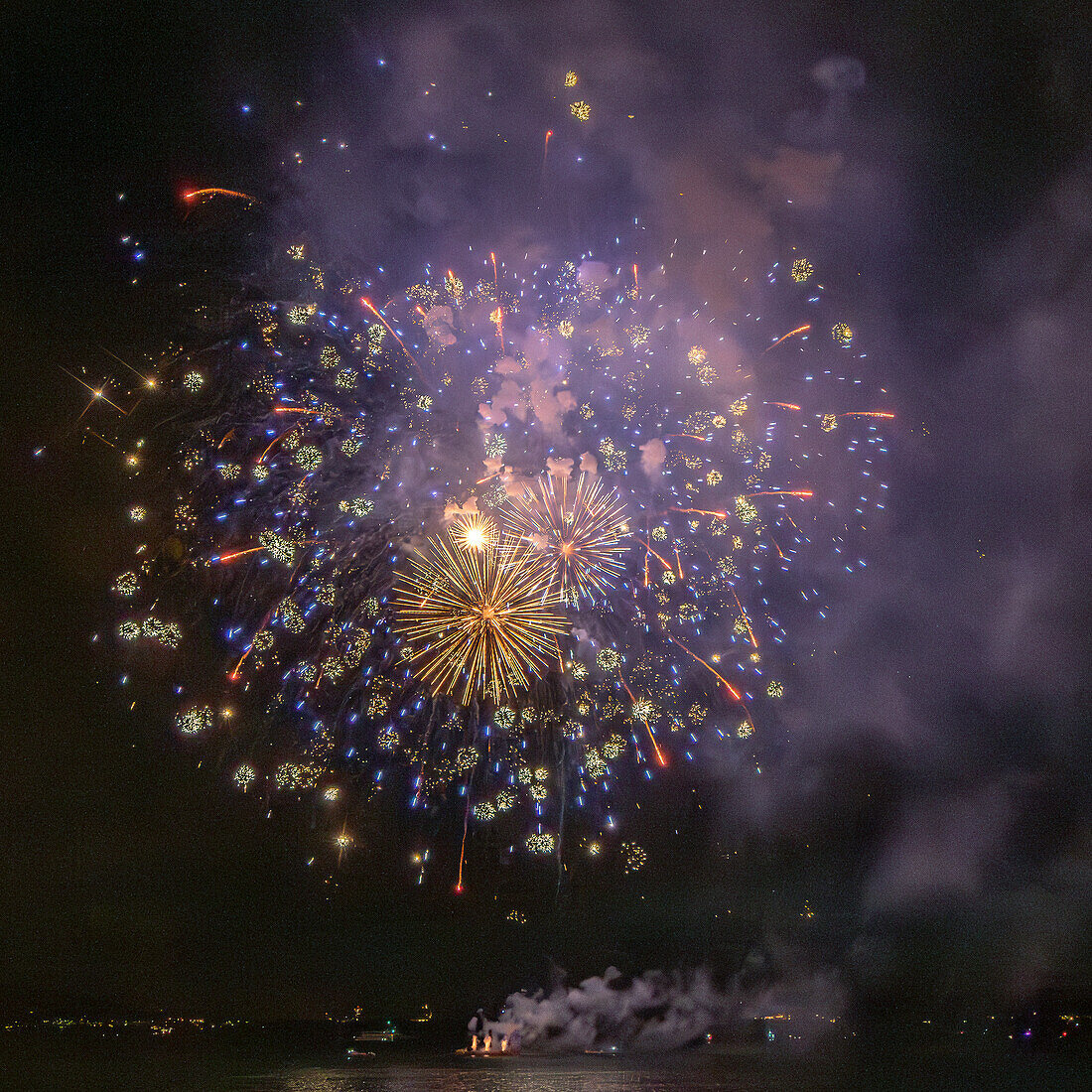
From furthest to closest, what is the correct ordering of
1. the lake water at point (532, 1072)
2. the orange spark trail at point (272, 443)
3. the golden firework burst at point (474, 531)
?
the lake water at point (532, 1072) → the golden firework burst at point (474, 531) → the orange spark trail at point (272, 443)

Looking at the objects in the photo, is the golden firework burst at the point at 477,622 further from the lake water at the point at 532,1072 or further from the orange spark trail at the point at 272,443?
the lake water at the point at 532,1072

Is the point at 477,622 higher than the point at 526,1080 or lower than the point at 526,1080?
higher

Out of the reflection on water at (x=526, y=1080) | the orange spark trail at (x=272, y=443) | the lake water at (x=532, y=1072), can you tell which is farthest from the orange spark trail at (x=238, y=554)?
the reflection on water at (x=526, y=1080)

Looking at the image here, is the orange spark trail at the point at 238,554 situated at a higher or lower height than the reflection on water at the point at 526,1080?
higher

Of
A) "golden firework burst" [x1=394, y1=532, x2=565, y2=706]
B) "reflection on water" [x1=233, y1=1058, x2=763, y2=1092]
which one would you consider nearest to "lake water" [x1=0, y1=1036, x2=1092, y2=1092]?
"reflection on water" [x1=233, y1=1058, x2=763, y2=1092]

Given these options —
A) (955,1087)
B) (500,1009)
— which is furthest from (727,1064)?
(500,1009)

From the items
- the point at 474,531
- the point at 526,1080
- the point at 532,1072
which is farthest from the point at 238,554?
the point at 532,1072

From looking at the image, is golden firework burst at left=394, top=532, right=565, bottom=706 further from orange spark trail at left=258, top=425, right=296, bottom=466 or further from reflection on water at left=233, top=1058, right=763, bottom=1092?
reflection on water at left=233, top=1058, right=763, bottom=1092

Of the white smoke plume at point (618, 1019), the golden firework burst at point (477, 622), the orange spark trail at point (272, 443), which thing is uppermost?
the orange spark trail at point (272, 443)

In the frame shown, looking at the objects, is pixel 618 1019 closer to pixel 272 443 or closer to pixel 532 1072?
pixel 532 1072
